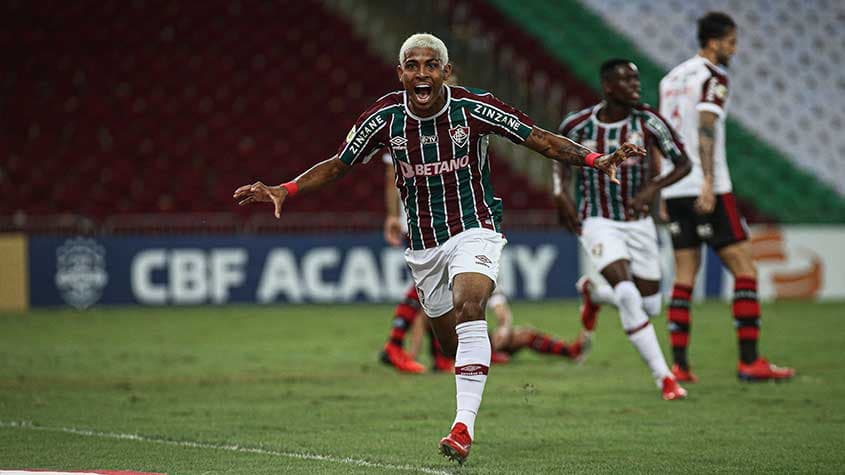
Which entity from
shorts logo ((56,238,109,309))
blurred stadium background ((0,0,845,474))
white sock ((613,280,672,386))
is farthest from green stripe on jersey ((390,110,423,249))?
shorts logo ((56,238,109,309))

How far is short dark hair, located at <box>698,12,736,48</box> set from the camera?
9227 millimetres

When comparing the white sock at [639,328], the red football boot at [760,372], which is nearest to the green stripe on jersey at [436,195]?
the white sock at [639,328]

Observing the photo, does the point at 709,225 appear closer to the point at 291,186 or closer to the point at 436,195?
the point at 436,195

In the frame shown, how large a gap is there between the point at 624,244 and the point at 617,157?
9.06ft

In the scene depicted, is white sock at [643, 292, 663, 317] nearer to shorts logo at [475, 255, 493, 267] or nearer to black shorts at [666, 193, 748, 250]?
black shorts at [666, 193, 748, 250]

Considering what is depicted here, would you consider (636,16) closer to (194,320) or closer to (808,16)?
(808,16)

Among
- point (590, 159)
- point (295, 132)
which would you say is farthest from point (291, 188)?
point (295, 132)

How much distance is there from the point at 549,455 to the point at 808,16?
21957 mm

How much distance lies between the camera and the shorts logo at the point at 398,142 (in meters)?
6.20

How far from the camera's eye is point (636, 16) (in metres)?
25.8

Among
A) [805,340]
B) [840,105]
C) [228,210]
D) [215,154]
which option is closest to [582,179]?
[805,340]

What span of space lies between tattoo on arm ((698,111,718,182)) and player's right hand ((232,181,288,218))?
12.9 ft

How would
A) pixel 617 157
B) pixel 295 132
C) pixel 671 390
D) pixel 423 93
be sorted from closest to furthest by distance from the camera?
pixel 617 157, pixel 423 93, pixel 671 390, pixel 295 132

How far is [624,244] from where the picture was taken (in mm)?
8445
